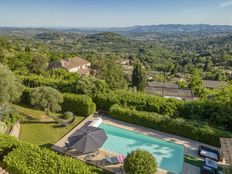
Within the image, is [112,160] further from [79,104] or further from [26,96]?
[26,96]

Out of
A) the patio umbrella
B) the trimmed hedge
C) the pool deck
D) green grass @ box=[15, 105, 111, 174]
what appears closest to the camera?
the pool deck

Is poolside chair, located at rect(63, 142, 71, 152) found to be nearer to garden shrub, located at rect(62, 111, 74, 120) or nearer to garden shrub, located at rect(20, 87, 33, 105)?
garden shrub, located at rect(62, 111, 74, 120)

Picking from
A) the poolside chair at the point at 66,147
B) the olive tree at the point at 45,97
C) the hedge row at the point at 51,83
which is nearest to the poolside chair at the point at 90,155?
the poolside chair at the point at 66,147

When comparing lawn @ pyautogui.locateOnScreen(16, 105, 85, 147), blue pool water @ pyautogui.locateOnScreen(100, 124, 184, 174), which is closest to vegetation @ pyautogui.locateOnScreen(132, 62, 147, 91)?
lawn @ pyautogui.locateOnScreen(16, 105, 85, 147)

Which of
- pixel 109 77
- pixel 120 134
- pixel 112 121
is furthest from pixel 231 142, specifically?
pixel 109 77

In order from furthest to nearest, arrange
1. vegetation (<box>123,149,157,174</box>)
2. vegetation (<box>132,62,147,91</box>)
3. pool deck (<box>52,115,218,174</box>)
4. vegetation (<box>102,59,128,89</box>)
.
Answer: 1. vegetation (<box>132,62,147,91</box>)
2. vegetation (<box>102,59,128,89</box>)
3. pool deck (<box>52,115,218,174</box>)
4. vegetation (<box>123,149,157,174</box>)

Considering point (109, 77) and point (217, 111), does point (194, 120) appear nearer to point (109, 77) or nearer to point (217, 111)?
point (217, 111)

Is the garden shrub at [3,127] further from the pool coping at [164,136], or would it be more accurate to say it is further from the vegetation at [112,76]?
the vegetation at [112,76]
